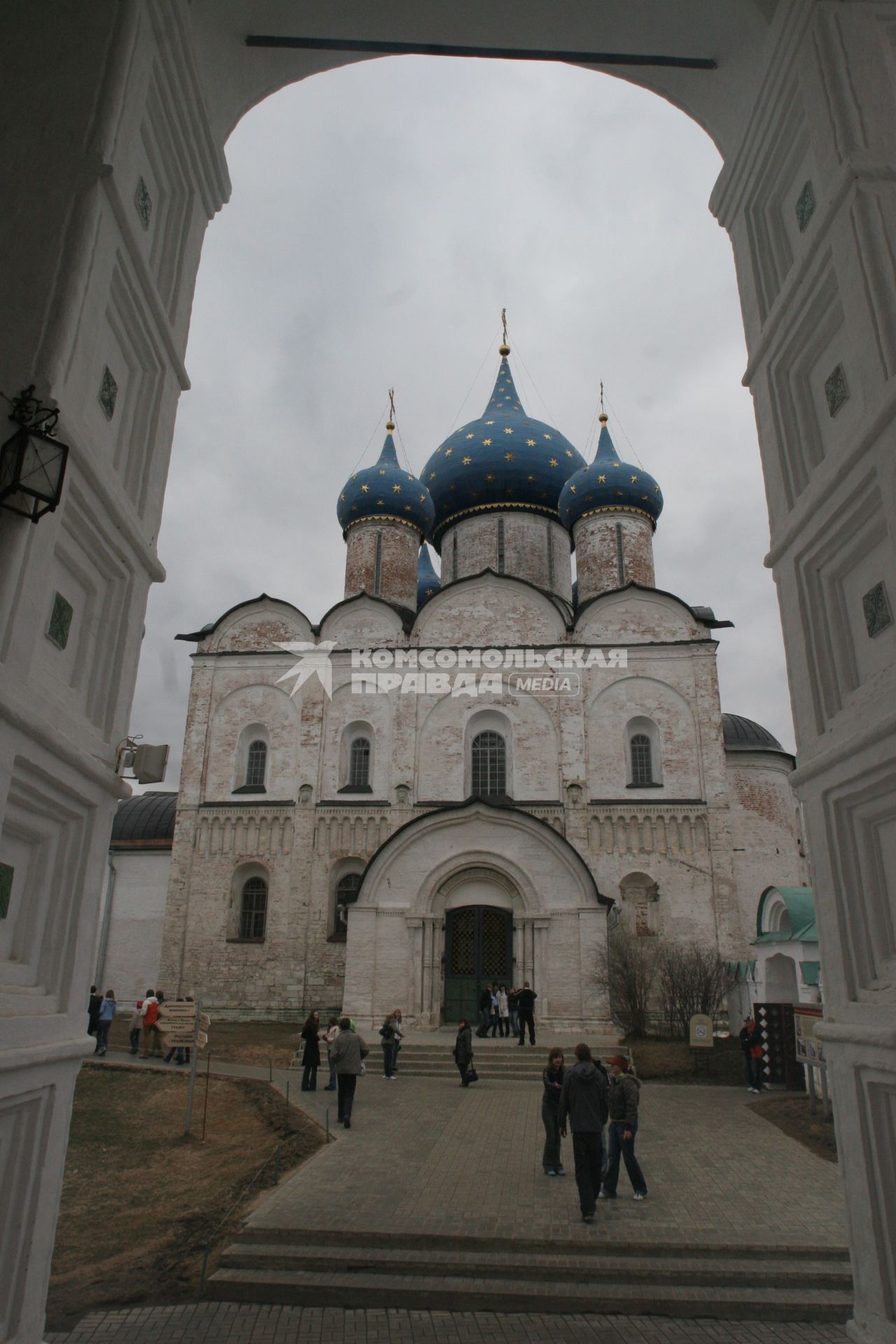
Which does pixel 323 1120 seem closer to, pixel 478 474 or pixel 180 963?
pixel 180 963

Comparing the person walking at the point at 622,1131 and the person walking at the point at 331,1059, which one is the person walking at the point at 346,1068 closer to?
the person walking at the point at 331,1059

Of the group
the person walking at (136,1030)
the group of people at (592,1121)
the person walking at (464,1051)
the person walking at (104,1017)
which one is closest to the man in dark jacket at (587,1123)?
the group of people at (592,1121)

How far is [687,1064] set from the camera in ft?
47.9

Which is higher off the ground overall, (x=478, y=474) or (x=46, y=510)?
(x=478, y=474)

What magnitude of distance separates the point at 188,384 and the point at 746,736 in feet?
71.2

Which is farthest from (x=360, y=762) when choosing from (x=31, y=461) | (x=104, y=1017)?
(x=31, y=461)

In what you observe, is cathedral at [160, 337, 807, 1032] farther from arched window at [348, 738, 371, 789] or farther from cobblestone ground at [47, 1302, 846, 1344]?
cobblestone ground at [47, 1302, 846, 1344]

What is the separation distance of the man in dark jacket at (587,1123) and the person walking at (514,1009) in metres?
8.90

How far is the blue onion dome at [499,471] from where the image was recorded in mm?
26594

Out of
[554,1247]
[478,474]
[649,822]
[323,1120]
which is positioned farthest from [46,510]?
[478,474]

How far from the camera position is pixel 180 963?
19.8 metres

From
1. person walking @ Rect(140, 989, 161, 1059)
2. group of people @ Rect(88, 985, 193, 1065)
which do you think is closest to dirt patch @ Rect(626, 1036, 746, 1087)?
group of people @ Rect(88, 985, 193, 1065)

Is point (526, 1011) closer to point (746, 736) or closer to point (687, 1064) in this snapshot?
point (687, 1064)

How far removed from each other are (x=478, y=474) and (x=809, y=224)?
23088 millimetres
